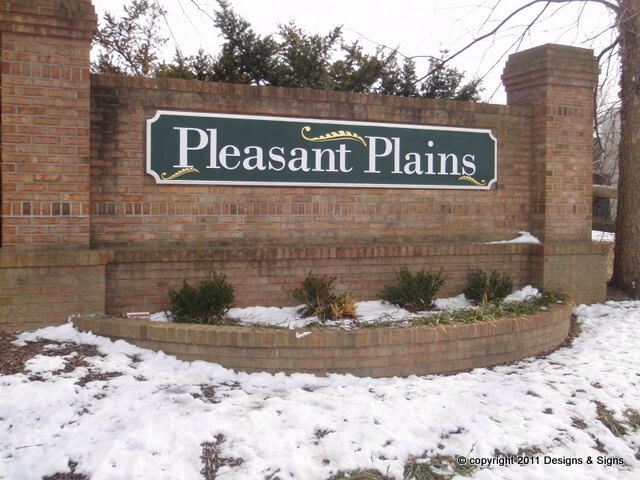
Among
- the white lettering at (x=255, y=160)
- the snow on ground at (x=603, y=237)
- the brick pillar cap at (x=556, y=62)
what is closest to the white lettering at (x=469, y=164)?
the brick pillar cap at (x=556, y=62)

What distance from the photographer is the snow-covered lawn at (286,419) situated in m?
3.26

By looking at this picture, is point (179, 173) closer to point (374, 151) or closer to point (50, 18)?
point (50, 18)

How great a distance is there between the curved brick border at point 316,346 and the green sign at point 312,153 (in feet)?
5.47

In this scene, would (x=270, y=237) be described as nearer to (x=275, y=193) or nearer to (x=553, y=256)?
(x=275, y=193)

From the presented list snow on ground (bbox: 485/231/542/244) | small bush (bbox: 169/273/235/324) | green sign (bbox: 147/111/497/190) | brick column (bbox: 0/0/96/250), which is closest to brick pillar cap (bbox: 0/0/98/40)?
brick column (bbox: 0/0/96/250)

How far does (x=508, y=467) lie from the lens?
11.3ft

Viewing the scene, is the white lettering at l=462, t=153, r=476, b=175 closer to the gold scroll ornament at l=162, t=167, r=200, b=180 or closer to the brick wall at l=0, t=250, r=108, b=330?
the gold scroll ornament at l=162, t=167, r=200, b=180

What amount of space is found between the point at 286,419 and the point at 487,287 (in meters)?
3.47

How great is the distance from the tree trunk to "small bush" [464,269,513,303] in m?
2.72

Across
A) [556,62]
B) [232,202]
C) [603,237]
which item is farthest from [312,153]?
[603,237]

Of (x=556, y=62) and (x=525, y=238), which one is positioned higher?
(x=556, y=62)

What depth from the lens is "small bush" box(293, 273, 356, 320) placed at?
18.0 ft

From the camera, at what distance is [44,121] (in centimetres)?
515

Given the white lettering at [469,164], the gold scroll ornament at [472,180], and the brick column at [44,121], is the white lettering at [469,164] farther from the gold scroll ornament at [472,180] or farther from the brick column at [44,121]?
the brick column at [44,121]
